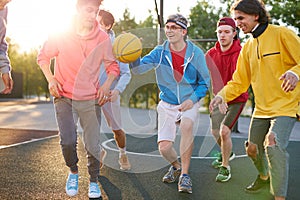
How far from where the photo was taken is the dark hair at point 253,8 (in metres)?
3.88

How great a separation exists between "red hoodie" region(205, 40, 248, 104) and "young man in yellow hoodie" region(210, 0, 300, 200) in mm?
1416

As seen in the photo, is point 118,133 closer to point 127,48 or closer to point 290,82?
point 127,48

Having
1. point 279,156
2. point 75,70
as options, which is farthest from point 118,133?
point 279,156

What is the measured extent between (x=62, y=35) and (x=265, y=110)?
2.03 meters

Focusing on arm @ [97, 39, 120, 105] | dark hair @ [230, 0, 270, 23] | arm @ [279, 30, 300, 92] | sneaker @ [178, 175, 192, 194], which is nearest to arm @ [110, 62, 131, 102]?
A: arm @ [97, 39, 120, 105]

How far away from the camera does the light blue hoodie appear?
4820 mm

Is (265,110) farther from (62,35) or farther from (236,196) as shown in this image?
(62,35)

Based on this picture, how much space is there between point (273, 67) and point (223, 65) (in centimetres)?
192

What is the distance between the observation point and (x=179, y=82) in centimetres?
490

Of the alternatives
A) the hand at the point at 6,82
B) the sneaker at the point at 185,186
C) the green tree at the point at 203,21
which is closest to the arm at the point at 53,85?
the hand at the point at 6,82

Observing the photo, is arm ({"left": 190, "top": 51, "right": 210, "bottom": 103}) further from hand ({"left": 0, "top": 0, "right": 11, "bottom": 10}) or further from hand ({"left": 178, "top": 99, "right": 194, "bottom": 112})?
hand ({"left": 0, "top": 0, "right": 11, "bottom": 10})

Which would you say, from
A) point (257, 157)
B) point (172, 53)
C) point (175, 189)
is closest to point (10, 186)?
point (175, 189)

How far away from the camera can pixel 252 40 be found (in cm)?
412

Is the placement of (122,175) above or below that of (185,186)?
below
